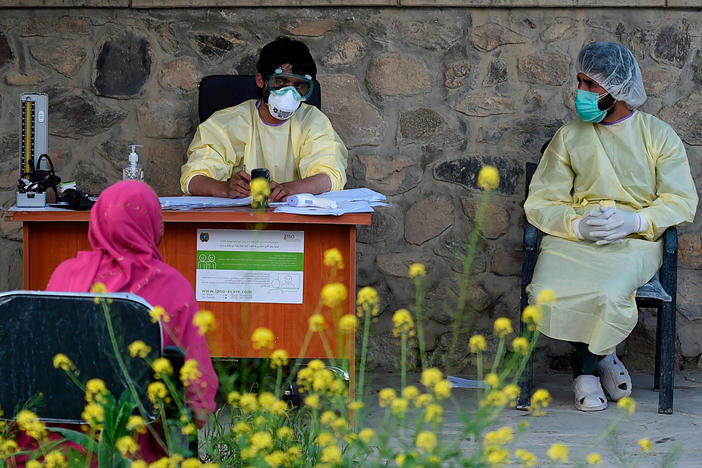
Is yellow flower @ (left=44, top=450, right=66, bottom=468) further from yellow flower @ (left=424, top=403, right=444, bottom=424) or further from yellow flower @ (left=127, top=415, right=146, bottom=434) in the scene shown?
yellow flower @ (left=424, top=403, right=444, bottom=424)

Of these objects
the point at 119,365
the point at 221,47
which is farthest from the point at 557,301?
the point at 119,365

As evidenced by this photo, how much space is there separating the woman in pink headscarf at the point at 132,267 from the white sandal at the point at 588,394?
2.05 m

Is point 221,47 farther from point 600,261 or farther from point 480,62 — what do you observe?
point 600,261

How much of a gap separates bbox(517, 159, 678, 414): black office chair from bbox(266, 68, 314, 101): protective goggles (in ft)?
3.43

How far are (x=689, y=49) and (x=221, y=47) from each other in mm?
2067

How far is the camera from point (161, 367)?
1.82m

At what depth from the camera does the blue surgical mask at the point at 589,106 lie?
13.1 feet

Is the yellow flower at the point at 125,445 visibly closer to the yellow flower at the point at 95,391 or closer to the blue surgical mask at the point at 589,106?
the yellow flower at the point at 95,391

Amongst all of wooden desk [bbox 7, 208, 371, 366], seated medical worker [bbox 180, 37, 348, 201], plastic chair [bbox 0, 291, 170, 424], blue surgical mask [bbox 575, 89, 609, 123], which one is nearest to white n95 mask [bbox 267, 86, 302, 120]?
seated medical worker [bbox 180, 37, 348, 201]

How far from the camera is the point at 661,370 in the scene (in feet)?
12.4

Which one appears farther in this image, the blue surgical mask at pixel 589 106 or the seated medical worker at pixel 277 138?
the blue surgical mask at pixel 589 106

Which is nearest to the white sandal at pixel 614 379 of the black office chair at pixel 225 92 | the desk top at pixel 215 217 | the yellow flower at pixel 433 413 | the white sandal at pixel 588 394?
the white sandal at pixel 588 394

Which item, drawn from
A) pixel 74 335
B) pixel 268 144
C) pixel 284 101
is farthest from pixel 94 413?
pixel 268 144

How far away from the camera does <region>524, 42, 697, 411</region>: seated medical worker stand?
378 centimetres
